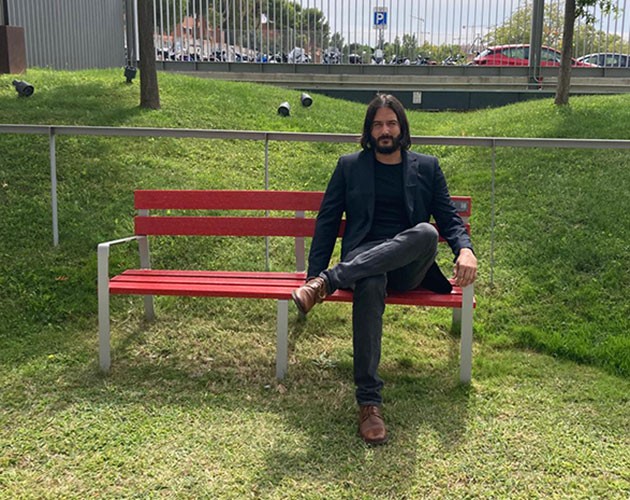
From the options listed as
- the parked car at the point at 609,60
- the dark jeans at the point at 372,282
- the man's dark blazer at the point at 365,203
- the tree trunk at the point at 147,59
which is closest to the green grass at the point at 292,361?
the dark jeans at the point at 372,282

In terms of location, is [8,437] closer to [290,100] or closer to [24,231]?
[24,231]

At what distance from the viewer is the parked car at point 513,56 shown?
18141 millimetres

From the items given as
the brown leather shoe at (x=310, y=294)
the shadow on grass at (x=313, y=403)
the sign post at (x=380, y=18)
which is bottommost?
the shadow on grass at (x=313, y=403)

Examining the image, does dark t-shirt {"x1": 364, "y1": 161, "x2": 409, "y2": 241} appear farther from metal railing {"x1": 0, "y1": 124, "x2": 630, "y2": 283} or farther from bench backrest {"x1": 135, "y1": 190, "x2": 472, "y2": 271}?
metal railing {"x1": 0, "y1": 124, "x2": 630, "y2": 283}

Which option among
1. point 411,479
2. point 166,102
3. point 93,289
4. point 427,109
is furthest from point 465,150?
point 427,109

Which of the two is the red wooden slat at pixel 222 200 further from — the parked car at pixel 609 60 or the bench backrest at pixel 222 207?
the parked car at pixel 609 60

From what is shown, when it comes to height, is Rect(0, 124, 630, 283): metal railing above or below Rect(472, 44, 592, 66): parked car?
below

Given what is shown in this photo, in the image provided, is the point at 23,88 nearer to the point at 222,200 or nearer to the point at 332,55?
the point at 222,200

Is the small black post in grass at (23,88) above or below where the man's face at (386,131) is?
above

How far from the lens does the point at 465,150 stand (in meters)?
8.98

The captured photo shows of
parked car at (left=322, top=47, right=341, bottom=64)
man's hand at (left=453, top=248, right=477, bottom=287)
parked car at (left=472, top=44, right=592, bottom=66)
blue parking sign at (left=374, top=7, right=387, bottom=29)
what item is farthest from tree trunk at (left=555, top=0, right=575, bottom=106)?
parked car at (left=322, top=47, right=341, bottom=64)

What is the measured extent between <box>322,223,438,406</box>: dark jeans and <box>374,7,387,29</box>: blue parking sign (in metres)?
17.2

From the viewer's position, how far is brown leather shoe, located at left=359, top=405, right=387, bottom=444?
3.37 metres

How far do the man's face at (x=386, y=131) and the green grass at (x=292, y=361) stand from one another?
1352mm
